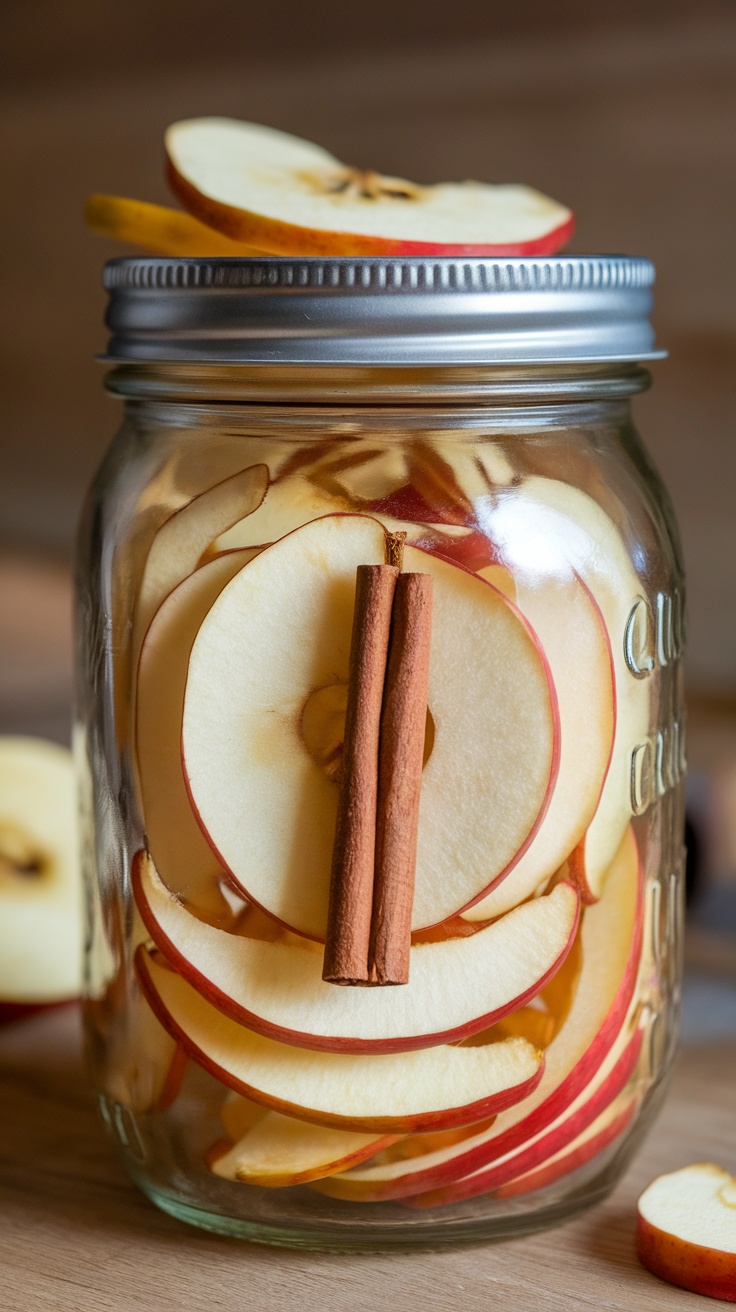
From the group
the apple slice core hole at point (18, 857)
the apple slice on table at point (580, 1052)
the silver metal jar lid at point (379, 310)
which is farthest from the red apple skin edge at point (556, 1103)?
the apple slice core hole at point (18, 857)

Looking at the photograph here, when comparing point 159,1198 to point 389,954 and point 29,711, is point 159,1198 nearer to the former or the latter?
point 389,954

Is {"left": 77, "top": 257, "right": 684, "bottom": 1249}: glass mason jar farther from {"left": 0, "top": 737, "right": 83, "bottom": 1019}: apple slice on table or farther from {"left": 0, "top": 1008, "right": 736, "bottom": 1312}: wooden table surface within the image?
{"left": 0, "top": 737, "right": 83, "bottom": 1019}: apple slice on table

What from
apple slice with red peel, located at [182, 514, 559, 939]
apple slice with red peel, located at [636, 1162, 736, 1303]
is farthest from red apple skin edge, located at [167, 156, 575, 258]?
apple slice with red peel, located at [636, 1162, 736, 1303]

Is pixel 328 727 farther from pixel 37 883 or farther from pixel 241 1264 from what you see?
pixel 37 883

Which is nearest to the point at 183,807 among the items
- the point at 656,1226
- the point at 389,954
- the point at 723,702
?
the point at 389,954

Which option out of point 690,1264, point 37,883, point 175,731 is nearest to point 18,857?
point 37,883

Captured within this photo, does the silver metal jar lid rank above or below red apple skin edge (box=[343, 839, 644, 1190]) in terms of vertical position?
above

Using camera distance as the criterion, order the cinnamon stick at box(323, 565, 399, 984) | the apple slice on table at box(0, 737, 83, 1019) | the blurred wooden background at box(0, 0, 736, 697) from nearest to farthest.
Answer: the cinnamon stick at box(323, 565, 399, 984), the apple slice on table at box(0, 737, 83, 1019), the blurred wooden background at box(0, 0, 736, 697)
